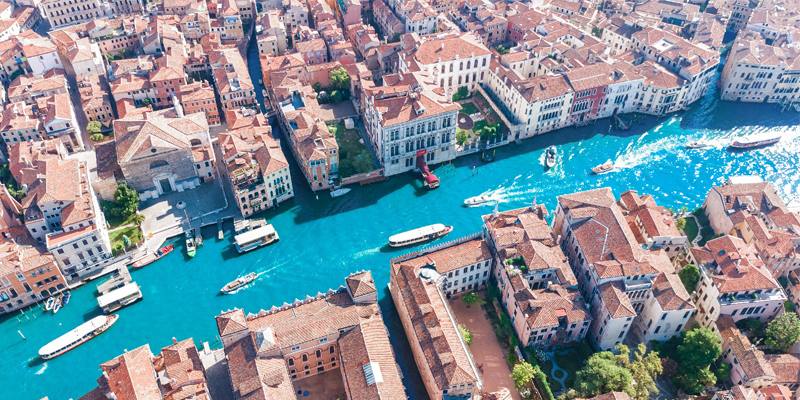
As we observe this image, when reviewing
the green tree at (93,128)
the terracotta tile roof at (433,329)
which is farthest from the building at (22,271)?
the terracotta tile roof at (433,329)

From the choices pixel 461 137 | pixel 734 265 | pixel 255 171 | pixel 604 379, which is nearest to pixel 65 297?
pixel 255 171

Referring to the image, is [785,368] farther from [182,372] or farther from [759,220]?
[182,372]

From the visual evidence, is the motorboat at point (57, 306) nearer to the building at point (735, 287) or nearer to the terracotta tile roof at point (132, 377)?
the terracotta tile roof at point (132, 377)

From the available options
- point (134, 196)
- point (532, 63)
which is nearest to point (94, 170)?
point (134, 196)

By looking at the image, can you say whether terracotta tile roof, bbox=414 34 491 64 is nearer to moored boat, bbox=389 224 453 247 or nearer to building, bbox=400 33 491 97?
building, bbox=400 33 491 97

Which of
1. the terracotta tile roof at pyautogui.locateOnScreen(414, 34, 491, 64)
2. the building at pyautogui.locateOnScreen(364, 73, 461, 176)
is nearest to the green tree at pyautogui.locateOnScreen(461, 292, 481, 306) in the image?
the building at pyautogui.locateOnScreen(364, 73, 461, 176)

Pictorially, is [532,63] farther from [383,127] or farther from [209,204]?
[209,204]

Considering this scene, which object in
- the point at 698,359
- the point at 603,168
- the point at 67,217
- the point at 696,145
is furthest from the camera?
the point at 696,145
